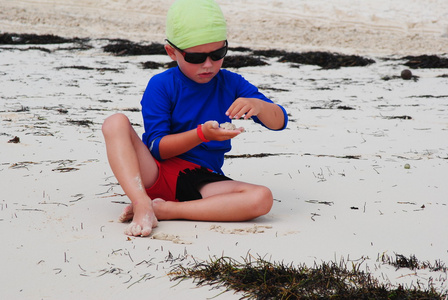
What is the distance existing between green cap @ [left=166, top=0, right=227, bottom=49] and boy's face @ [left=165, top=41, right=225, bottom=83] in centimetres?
3

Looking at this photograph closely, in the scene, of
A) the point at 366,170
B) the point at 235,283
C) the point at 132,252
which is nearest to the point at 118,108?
the point at 366,170

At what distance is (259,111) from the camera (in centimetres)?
286

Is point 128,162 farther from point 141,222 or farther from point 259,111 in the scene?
point 259,111

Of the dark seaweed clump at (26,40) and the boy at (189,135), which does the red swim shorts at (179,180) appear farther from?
the dark seaweed clump at (26,40)

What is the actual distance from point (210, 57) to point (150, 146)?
0.56 meters

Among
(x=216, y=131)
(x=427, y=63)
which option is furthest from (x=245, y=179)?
(x=427, y=63)

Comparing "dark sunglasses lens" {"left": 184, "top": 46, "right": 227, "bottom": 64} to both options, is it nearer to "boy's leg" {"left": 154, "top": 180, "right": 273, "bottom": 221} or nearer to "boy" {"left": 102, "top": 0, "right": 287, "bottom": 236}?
"boy" {"left": 102, "top": 0, "right": 287, "bottom": 236}

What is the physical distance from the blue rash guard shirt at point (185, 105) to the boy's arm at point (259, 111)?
10 cm

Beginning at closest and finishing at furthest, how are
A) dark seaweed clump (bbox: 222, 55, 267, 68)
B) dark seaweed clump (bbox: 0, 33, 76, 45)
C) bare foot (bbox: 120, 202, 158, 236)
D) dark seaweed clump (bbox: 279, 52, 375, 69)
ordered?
bare foot (bbox: 120, 202, 158, 236)
dark seaweed clump (bbox: 222, 55, 267, 68)
dark seaweed clump (bbox: 279, 52, 375, 69)
dark seaweed clump (bbox: 0, 33, 76, 45)

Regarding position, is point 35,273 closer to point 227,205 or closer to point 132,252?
point 132,252

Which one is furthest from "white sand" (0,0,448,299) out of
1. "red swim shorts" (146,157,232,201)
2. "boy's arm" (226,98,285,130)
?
"boy's arm" (226,98,285,130)

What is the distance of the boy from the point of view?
276 centimetres

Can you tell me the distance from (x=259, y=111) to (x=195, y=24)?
53 cm

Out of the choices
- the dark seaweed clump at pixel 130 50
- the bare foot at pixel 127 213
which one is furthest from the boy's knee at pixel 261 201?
the dark seaweed clump at pixel 130 50
